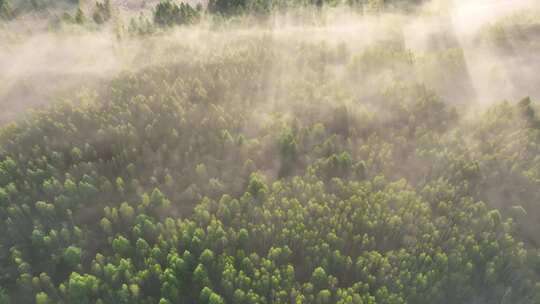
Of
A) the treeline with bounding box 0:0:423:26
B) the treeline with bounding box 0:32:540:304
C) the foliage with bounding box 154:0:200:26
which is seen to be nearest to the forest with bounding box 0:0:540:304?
the treeline with bounding box 0:32:540:304

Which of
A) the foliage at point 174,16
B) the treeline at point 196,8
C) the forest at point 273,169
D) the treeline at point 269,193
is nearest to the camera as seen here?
the treeline at point 269,193

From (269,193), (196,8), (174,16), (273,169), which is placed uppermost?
(196,8)

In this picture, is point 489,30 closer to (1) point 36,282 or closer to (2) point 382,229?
(2) point 382,229

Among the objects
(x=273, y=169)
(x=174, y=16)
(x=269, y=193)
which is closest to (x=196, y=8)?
(x=174, y=16)

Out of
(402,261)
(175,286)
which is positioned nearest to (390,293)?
(402,261)

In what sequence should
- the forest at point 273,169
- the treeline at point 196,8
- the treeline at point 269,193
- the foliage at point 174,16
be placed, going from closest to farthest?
the treeline at point 269,193 → the forest at point 273,169 → the foliage at point 174,16 → the treeline at point 196,8

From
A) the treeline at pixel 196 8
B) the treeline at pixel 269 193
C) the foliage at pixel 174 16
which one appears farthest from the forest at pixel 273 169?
the treeline at pixel 196 8

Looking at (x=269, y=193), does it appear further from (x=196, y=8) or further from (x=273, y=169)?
(x=196, y=8)

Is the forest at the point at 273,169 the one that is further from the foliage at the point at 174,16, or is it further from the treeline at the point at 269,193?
the foliage at the point at 174,16
